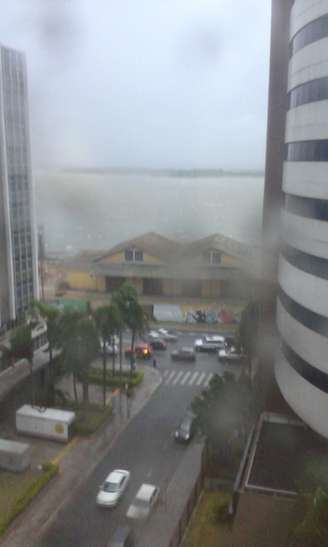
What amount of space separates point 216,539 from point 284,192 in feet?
11.4

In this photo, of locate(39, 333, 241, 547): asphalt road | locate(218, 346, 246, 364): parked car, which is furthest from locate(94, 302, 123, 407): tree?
locate(218, 346, 246, 364): parked car

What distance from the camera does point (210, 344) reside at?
31.7 ft

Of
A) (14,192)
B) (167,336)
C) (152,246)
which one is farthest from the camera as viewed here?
(152,246)

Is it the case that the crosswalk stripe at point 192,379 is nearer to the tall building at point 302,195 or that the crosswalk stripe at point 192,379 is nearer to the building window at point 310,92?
the tall building at point 302,195

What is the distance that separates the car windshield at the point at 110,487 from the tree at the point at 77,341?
1731 millimetres

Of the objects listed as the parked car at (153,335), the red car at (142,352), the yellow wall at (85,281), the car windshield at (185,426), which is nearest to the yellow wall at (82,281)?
the yellow wall at (85,281)

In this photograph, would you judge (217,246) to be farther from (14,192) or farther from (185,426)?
(185,426)

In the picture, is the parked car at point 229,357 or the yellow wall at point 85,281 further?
the yellow wall at point 85,281

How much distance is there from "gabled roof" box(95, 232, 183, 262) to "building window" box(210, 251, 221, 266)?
114 cm

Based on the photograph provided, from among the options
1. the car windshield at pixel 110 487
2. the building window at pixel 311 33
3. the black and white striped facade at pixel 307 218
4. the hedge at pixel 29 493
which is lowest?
the hedge at pixel 29 493

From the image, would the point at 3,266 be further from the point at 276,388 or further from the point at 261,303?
the point at 276,388

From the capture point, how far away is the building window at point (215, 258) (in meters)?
11.8

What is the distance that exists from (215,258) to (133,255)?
6.46 ft

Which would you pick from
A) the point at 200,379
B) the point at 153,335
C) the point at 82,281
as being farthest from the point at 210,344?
the point at 82,281
